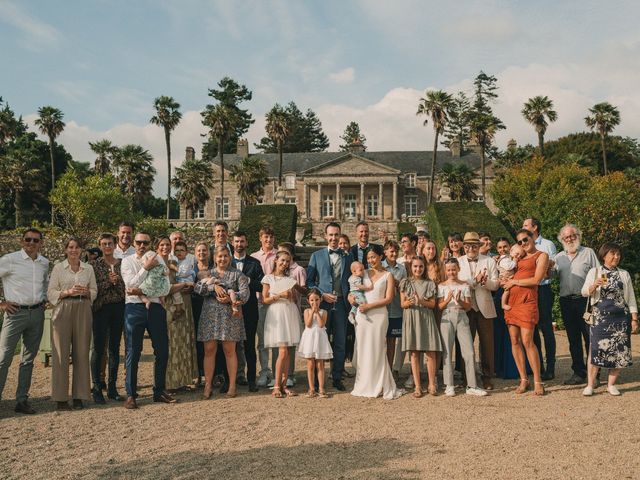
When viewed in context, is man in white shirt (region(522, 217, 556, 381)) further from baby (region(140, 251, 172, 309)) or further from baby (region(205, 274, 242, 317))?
baby (region(140, 251, 172, 309))

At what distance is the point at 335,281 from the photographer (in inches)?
274

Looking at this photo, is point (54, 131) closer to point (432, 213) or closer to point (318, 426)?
point (432, 213)

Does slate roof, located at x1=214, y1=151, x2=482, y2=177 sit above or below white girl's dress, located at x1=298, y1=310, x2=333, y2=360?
above

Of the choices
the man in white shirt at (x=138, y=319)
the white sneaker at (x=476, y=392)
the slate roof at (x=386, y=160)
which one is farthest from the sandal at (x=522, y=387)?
the slate roof at (x=386, y=160)

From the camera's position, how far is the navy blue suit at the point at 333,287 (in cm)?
684

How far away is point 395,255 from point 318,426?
259 centimetres

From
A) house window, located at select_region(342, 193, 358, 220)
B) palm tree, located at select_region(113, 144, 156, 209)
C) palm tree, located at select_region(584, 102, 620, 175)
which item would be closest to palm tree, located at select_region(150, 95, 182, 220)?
palm tree, located at select_region(113, 144, 156, 209)

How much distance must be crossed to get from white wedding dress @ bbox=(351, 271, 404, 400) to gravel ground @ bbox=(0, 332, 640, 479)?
0.75ft

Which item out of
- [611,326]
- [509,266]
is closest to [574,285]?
[611,326]

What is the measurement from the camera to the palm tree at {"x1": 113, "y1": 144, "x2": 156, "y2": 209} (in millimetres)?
37688

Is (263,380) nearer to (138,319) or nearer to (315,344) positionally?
(315,344)

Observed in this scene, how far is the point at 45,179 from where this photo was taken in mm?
42188

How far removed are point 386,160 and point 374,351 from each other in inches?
1944

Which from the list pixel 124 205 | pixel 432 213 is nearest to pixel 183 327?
pixel 432 213
